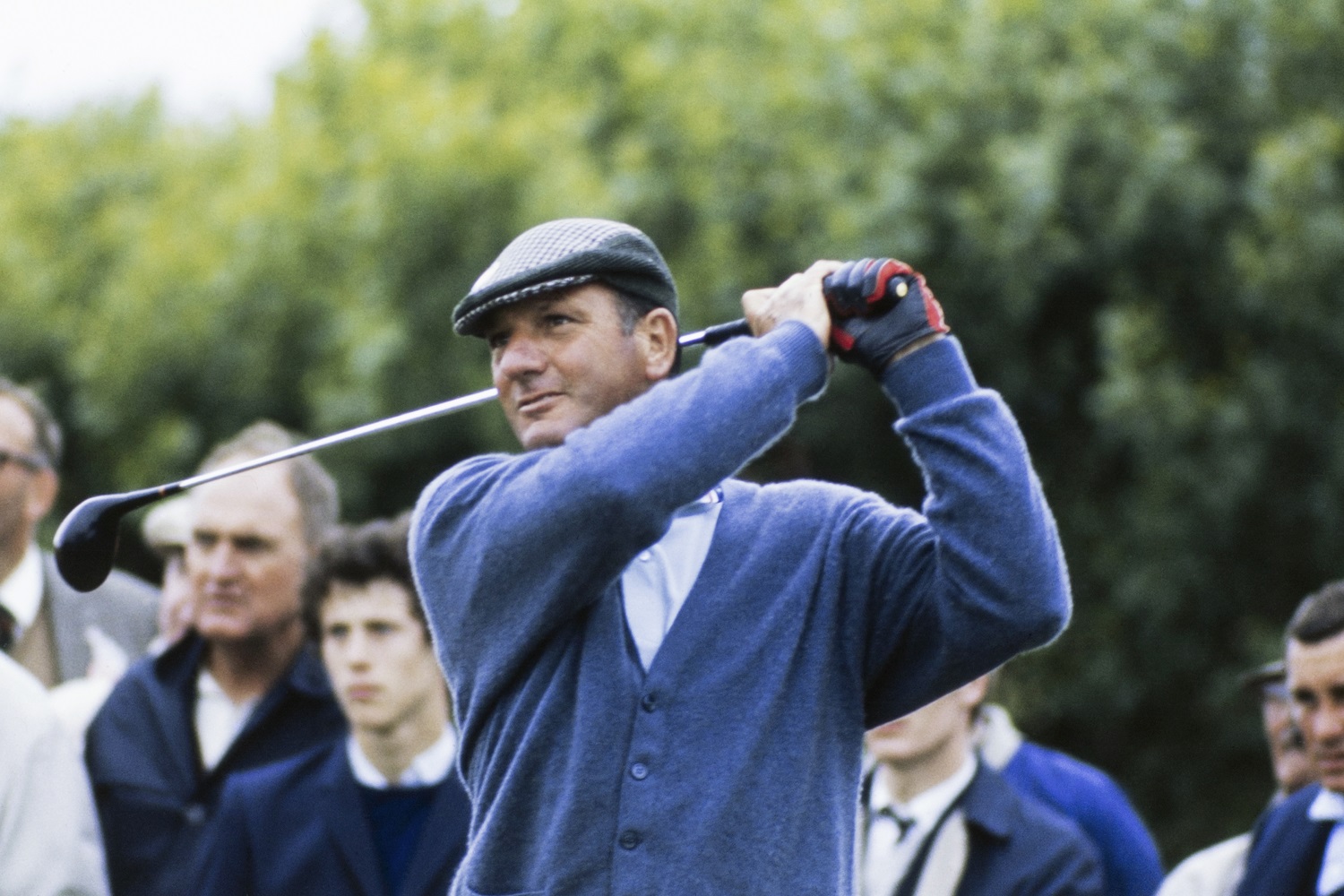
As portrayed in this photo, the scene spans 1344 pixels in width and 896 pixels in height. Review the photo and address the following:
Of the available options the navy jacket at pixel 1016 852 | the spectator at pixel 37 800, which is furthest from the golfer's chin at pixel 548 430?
the navy jacket at pixel 1016 852

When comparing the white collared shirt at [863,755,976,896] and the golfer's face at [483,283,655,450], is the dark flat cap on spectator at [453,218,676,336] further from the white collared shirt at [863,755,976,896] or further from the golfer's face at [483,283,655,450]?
the white collared shirt at [863,755,976,896]

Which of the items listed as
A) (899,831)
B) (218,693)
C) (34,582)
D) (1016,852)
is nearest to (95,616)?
(34,582)

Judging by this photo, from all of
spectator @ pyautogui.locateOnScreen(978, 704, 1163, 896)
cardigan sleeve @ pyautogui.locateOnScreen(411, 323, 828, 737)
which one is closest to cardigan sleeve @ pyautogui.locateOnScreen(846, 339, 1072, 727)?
cardigan sleeve @ pyautogui.locateOnScreen(411, 323, 828, 737)

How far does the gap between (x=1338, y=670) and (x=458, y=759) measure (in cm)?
272

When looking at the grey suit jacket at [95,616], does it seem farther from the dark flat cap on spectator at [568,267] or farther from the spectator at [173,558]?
the dark flat cap on spectator at [568,267]

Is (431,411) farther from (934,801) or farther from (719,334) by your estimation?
(934,801)

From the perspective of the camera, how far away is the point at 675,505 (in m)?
2.58

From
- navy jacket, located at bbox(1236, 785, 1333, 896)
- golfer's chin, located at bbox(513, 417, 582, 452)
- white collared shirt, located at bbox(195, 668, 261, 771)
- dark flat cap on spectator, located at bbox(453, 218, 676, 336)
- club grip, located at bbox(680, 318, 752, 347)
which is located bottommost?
navy jacket, located at bbox(1236, 785, 1333, 896)

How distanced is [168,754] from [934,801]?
79.9 inches

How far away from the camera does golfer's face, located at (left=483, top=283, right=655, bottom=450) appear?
284cm

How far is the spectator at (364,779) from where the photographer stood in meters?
4.48

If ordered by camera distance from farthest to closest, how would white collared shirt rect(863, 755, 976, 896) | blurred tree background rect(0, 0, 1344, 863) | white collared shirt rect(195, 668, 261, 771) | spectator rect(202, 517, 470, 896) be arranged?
blurred tree background rect(0, 0, 1344, 863) < white collared shirt rect(195, 668, 261, 771) < white collared shirt rect(863, 755, 976, 896) < spectator rect(202, 517, 470, 896)

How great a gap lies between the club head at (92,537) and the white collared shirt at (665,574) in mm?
945

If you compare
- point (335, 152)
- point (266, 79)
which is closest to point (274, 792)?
point (335, 152)
